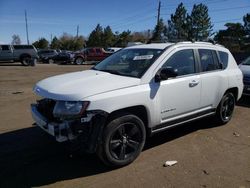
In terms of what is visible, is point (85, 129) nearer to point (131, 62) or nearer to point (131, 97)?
point (131, 97)

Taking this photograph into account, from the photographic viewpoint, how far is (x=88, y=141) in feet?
13.6

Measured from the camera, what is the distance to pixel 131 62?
5.37 metres

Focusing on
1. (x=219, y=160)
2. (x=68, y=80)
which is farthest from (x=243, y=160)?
(x=68, y=80)

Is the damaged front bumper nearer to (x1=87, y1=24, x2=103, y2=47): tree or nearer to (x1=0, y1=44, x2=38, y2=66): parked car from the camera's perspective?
(x1=0, y1=44, x2=38, y2=66): parked car

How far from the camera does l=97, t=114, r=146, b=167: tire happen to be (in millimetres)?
4352

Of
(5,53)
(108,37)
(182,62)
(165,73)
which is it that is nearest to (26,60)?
(5,53)

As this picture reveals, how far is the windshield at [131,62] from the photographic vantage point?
199 inches

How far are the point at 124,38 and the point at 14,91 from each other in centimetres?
6823

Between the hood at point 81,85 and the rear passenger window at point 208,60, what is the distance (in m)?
1.83

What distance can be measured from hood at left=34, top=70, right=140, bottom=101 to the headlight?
2.6 inches

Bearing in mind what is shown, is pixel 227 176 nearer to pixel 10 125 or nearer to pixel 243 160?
pixel 243 160

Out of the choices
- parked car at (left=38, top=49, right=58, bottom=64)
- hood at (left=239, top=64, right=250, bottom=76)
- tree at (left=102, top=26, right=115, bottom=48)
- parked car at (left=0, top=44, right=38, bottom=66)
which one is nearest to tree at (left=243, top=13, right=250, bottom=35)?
tree at (left=102, top=26, right=115, bottom=48)

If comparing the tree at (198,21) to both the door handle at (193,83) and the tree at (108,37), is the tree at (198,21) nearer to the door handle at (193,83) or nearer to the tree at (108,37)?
the tree at (108,37)

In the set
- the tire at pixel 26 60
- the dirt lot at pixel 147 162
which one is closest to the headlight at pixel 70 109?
the dirt lot at pixel 147 162
